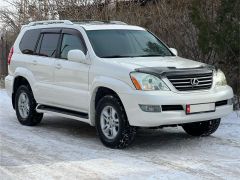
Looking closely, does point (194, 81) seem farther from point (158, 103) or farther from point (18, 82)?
point (18, 82)

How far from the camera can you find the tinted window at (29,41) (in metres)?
9.38

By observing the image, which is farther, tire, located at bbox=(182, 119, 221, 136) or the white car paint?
tire, located at bbox=(182, 119, 221, 136)

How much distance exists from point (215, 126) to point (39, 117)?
3298 mm

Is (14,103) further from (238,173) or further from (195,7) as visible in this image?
(238,173)

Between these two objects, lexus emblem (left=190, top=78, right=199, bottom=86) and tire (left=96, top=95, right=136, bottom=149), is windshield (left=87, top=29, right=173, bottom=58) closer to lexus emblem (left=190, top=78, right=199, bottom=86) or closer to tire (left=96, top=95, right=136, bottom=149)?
tire (left=96, top=95, right=136, bottom=149)

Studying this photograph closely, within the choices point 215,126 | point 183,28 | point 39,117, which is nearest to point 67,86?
point 39,117

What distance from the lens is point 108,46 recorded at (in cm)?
805

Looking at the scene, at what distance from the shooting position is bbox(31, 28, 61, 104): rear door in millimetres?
8578

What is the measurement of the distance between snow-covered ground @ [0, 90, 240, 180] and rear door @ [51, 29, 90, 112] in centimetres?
60

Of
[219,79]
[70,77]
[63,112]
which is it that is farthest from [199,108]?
[63,112]

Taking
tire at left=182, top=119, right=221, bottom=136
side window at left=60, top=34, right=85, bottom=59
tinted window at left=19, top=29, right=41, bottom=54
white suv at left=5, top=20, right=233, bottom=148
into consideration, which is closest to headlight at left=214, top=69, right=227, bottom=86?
white suv at left=5, top=20, right=233, bottom=148

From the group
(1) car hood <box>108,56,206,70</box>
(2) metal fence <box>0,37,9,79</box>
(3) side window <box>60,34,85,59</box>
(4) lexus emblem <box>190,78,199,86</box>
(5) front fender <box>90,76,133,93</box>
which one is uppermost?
(3) side window <box>60,34,85,59</box>

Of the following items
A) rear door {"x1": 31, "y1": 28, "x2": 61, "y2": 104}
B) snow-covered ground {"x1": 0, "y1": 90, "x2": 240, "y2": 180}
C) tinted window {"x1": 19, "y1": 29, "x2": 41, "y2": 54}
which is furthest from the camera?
tinted window {"x1": 19, "y1": 29, "x2": 41, "y2": 54}

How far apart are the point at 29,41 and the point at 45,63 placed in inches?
41.0
